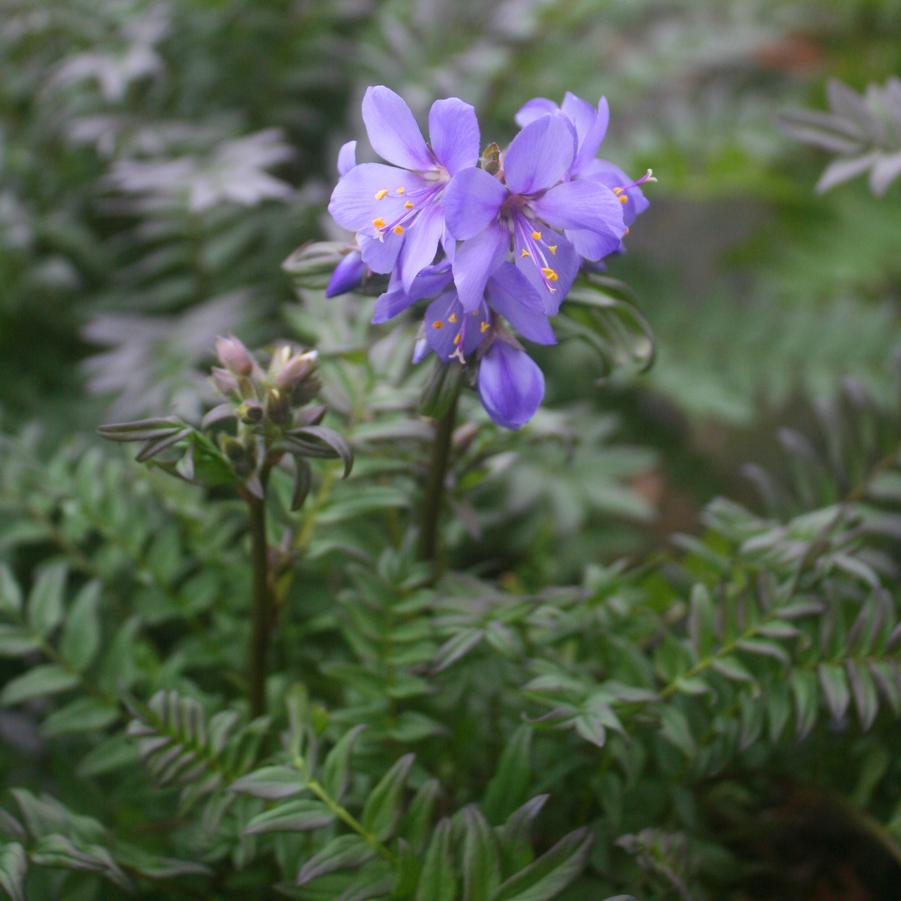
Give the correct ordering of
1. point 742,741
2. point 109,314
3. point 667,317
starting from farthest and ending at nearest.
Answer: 1. point 667,317
2. point 109,314
3. point 742,741

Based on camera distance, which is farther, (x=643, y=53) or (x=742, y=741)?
(x=643, y=53)

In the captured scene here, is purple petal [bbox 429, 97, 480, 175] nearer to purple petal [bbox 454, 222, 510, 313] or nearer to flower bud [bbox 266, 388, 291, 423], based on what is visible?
purple petal [bbox 454, 222, 510, 313]

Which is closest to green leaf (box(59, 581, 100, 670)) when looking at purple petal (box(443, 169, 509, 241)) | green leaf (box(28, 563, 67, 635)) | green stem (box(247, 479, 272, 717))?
green leaf (box(28, 563, 67, 635))

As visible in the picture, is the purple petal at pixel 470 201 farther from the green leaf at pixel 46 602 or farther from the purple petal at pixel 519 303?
the green leaf at pixel 46 602

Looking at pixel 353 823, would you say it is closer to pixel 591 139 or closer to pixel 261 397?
pixel 261 397

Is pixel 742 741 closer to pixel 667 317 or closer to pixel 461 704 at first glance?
pixel 461 704

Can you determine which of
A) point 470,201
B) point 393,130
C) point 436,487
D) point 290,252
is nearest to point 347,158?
point 393,130

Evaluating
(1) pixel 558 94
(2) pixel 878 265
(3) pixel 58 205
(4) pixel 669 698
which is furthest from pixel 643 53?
(4) pixel 669 698

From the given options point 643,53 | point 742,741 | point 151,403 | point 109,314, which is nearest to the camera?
point 742,741
